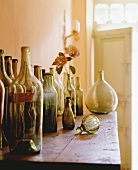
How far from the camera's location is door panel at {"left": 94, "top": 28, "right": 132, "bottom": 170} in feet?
13.2

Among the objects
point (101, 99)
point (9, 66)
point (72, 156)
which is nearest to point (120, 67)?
point (101, 99)

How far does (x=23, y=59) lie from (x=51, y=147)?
341 mm

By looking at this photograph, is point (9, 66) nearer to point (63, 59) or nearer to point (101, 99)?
point (63, 59)

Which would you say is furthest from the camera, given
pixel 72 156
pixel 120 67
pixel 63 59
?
pixel 120 67

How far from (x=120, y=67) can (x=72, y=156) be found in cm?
318

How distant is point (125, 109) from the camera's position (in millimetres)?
4070

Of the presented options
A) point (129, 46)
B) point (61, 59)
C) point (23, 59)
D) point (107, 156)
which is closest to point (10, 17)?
point (61, 59)

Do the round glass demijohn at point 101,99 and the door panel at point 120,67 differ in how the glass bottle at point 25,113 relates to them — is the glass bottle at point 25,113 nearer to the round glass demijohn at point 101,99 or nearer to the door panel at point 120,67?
the round glass demijohn at point 101,99

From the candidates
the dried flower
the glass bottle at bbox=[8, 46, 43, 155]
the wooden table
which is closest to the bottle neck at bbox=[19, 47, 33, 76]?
the glass bottle at bbox=[8, 46, 43, 155]

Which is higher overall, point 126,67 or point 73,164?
point 126,67

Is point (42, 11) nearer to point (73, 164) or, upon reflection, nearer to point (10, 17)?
point (10, 17)

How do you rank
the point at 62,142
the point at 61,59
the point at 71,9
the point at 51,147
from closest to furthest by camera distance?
the point at 51,147 → the point at 62,142 → the point at 61,59 → the point at 71,9

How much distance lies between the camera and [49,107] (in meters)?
1.62

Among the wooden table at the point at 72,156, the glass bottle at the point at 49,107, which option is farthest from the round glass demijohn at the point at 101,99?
the wooden table at the point at 72,156
